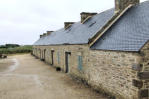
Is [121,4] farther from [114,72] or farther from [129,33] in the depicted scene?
[114,72]

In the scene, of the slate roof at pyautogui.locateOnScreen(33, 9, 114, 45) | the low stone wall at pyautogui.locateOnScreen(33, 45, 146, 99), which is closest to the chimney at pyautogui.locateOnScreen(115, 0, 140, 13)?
the slate roof at pyautogui.locateOnScreen(33, 9, 114, 45)

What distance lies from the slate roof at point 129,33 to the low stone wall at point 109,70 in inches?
16.6

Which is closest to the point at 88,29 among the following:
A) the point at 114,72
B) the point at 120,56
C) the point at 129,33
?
the point at 129,33

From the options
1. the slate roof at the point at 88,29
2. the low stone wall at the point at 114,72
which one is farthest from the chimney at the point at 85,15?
the low stone wall at the point at 114,72

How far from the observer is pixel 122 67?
8.13 metres

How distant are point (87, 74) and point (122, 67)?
4.28m

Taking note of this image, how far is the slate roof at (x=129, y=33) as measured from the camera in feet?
26.1

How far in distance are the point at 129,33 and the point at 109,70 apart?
95.5 inches

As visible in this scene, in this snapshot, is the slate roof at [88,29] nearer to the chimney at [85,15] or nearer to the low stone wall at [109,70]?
the low stone wall at [109,70]

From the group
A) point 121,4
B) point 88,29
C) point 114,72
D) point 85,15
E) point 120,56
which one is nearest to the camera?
point 120,56

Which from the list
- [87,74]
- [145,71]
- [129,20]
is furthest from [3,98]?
[129,20]

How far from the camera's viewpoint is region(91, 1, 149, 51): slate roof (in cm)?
794

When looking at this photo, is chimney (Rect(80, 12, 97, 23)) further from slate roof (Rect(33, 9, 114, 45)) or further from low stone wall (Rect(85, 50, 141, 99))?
low stone wall (Rect(85, 50, 141, 99))

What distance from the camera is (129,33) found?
30.3 feet
